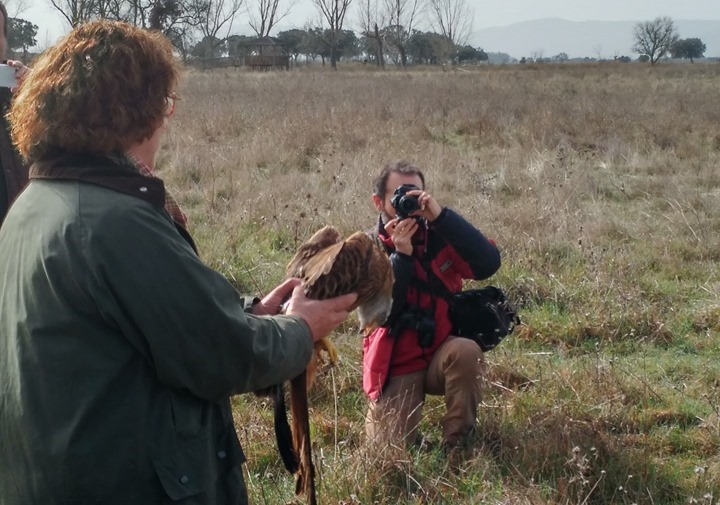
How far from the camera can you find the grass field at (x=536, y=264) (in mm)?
3592

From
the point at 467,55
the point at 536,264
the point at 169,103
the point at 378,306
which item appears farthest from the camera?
the point at 467,55

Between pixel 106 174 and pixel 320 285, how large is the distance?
0.82 meters

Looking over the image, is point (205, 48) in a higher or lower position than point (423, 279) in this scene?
higher

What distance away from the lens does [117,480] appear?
73.9 inches

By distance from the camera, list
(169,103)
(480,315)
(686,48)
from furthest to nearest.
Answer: (686,48), (480,315), (169,103)

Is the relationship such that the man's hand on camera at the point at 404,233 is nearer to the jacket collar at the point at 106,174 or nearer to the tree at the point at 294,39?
the jacket collar at the point at 106,174

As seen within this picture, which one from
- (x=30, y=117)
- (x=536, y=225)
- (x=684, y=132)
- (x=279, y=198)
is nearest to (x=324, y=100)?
(x=684, y=132)

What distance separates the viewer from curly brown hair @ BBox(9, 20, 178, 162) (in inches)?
75.2

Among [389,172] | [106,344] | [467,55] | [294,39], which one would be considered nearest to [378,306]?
[389,172]

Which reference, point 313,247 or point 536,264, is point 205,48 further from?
point 313,247

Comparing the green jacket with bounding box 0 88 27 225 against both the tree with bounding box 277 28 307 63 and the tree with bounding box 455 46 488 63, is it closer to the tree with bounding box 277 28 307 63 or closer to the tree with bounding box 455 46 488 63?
the tree with bounding box 277 28 307 63

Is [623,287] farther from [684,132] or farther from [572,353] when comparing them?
[684,132]

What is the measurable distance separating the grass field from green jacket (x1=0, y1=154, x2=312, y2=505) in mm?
1544

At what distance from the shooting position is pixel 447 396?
3.95m
